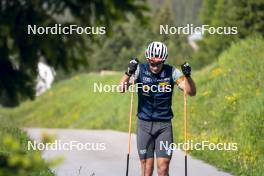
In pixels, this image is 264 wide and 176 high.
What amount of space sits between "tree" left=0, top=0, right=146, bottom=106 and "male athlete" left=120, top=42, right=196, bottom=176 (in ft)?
11.1

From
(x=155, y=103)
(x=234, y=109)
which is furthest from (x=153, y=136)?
(x=234, y=109)

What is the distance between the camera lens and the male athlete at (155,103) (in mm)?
8883

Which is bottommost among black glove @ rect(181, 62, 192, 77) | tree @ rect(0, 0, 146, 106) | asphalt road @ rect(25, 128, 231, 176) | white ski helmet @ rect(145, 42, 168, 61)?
asphalt road @ rect(25, 128, 231, 176)

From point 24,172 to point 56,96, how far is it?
52737mm

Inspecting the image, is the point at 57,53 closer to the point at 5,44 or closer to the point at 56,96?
the point at 5,44

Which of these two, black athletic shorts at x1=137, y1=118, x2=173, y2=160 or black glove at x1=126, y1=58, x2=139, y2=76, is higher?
black glove at x1=126, y1=58, x2=139, y2=76

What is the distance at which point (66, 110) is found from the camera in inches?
1951

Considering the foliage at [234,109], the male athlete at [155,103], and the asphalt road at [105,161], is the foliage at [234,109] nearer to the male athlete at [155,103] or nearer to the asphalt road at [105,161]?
the asphalt road at [105,161]

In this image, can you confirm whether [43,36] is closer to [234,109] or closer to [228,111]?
[234,109]

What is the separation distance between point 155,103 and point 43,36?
3.92 m

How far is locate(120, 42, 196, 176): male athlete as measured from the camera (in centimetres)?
888

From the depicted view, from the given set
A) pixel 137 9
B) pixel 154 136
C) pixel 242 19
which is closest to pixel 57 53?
pixel 137 9

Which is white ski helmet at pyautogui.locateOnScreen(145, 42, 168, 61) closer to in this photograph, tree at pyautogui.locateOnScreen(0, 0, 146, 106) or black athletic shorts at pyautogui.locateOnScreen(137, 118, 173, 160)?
black athletic shorts at pyautogui.locateOnScreen(137, 118, 173, 160)

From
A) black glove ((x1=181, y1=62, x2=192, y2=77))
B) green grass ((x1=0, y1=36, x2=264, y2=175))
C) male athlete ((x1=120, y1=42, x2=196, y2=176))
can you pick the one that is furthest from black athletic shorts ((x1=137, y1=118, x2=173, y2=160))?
green grass ((x1=0, y1=36, x2=264, y2=175))
